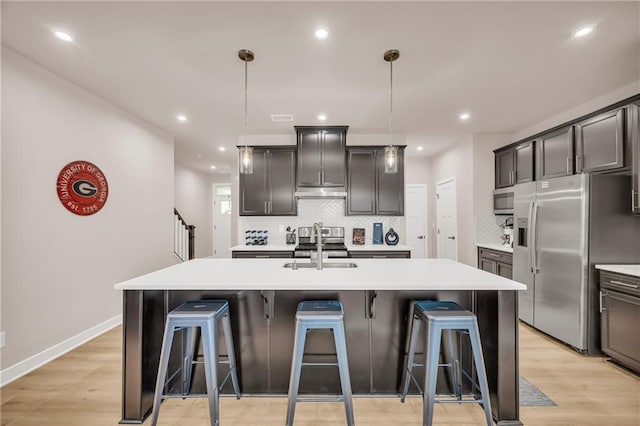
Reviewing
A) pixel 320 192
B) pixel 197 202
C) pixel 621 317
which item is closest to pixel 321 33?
pixel 320 192

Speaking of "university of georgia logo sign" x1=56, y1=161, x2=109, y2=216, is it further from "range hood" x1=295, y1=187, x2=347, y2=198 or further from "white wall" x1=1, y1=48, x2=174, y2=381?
"range hood" x1=295, y1=187, x2=347, y2=198

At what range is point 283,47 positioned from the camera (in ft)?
7.73

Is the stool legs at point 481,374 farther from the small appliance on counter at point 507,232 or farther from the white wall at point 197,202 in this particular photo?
the white wall at point 197,202

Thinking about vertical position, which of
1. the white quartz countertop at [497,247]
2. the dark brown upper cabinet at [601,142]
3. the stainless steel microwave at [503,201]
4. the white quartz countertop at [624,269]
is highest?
the dark brown upper cabinet at [601,142]

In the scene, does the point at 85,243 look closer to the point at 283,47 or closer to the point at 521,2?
the point at 283,47

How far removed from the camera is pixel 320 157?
4.39m

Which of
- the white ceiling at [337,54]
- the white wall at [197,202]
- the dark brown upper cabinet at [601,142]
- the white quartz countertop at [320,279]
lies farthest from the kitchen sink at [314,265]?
the white wall at [197,202]

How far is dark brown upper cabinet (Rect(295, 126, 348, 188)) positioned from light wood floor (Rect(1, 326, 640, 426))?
2964 mm

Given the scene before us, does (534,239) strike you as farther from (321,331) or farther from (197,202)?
(197,202)

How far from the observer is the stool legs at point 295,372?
5.54 ft

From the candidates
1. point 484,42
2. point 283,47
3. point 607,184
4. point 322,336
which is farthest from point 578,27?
point 322,336

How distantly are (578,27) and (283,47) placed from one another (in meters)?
2.23

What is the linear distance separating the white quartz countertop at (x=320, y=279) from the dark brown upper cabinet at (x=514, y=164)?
103 inches

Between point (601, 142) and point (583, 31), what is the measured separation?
1.41 meters
